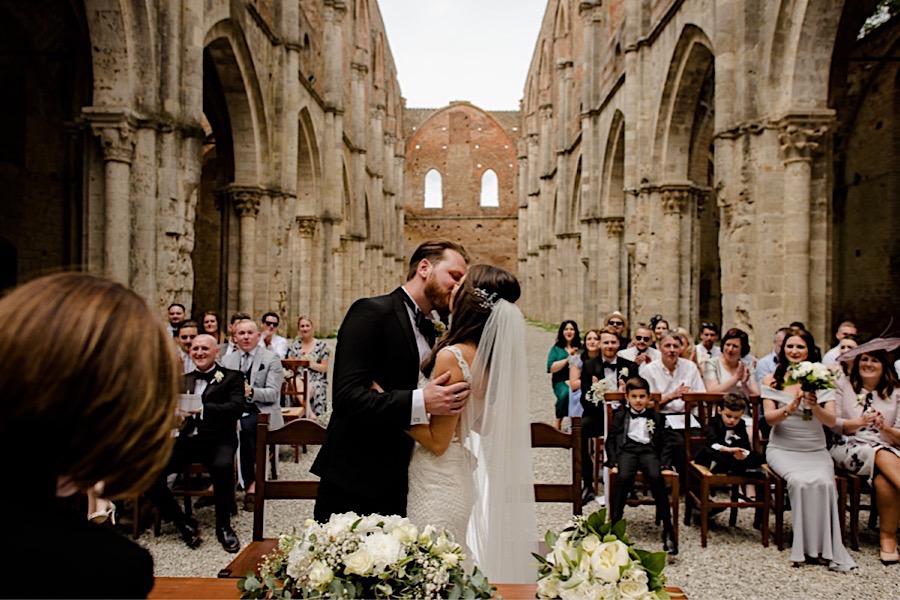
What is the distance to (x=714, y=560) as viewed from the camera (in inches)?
184

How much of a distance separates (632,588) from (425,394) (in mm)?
1042

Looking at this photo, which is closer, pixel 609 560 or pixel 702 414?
pixel 609 560

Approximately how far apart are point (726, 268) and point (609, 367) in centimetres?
540

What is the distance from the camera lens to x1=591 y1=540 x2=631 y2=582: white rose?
1.77 metres

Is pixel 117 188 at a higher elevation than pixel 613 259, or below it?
higher

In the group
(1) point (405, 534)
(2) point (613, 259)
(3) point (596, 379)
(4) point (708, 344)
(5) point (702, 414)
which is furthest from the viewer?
(2) point (613, 259)

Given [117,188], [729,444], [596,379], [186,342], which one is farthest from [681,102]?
[186,342]

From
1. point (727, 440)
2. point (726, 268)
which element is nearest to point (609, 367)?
point (727, 440)

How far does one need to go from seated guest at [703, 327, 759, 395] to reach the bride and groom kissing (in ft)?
13.8

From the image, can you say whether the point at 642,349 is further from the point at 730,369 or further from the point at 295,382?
the point at 295,382

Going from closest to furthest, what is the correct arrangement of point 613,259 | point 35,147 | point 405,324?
point 405,324 < point 35,147 < point 613,259

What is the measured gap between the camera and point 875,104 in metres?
16.2

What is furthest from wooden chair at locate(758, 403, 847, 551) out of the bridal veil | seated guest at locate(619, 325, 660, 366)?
the bridal veil

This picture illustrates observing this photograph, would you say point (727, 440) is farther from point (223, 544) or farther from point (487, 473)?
point (223, 544)
